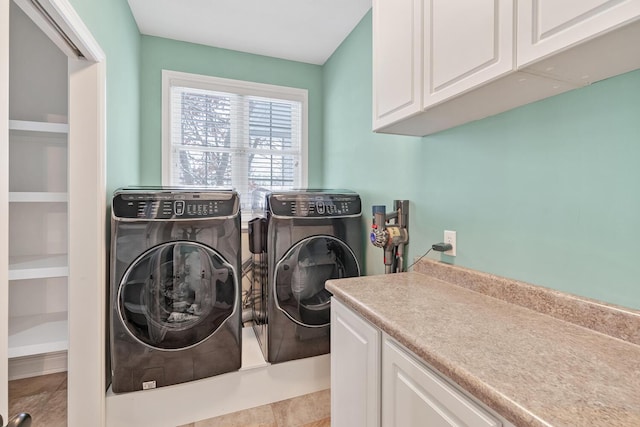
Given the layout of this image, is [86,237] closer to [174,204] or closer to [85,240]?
[85,240]

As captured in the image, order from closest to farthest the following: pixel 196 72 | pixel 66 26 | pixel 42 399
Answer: pixel 66 26
pixel 42 399
pixel 196 72

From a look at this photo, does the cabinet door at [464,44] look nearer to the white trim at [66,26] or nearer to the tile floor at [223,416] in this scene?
the white trim at [66,26]

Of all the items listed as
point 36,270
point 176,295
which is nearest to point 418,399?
point 176,295

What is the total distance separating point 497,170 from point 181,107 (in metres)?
2.65

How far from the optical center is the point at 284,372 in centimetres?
192

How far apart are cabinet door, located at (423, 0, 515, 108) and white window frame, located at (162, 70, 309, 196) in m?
2.01

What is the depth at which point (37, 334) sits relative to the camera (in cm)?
157

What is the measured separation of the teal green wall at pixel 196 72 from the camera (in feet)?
8.28

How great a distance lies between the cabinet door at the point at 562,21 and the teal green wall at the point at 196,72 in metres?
2.40

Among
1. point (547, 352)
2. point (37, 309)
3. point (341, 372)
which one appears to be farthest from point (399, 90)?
point (37, 309)

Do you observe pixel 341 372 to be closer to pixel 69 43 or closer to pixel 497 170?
pixel 497 170

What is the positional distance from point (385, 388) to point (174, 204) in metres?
1.43

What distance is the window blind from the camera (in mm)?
2676

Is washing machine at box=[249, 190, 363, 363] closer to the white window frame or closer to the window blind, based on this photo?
the window blind
